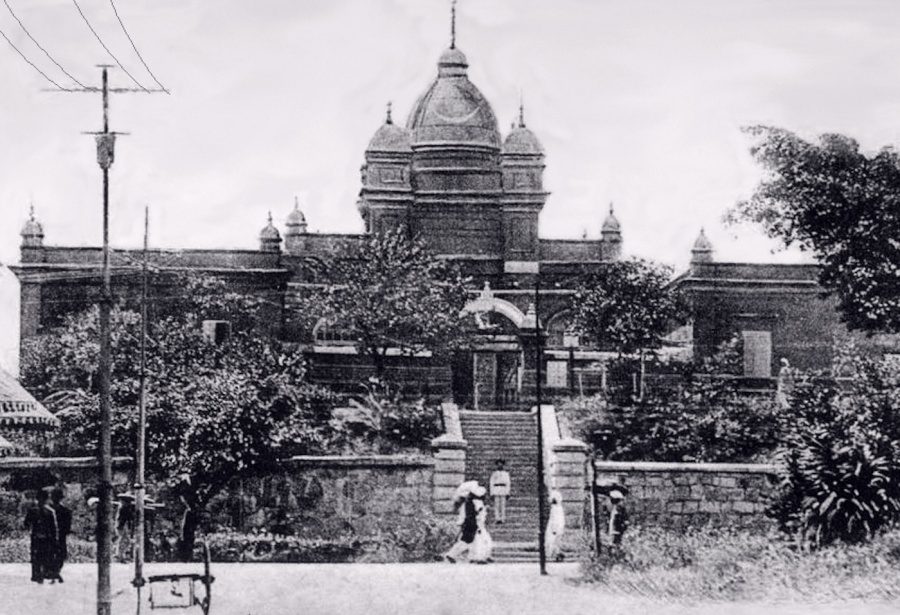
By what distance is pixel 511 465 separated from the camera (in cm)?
2680

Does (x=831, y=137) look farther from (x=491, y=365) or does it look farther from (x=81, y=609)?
(x=81, y=609)

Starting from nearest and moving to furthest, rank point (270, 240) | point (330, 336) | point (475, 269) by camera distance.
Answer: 1. point (330, 336)
2. point (270, 240)
3. point (475, 269)

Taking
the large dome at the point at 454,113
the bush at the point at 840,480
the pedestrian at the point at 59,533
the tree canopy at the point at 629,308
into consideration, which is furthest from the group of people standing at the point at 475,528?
the large dome at the point at 454,113

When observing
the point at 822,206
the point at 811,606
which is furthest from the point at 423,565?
the point at 822,206

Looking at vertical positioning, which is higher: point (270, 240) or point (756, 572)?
point (270, 240)

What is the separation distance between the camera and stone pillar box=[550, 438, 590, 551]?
25297mm

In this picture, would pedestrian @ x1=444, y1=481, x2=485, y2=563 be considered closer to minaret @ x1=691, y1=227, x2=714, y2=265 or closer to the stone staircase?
the stone staircase

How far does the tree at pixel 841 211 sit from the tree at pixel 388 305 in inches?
336

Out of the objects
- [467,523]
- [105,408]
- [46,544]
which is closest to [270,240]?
[467,523]

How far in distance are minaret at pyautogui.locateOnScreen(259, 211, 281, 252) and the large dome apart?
5259mm

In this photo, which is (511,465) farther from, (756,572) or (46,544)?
(46,544)

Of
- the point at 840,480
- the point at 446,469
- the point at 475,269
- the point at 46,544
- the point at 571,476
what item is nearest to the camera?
the point at 46,544

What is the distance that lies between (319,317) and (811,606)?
17.5 m

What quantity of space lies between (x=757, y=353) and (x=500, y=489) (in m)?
13.5
